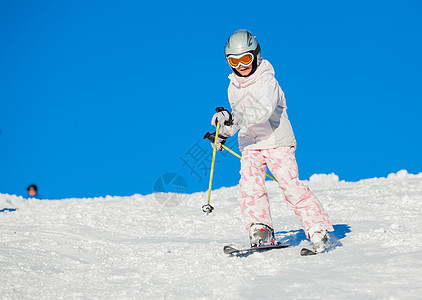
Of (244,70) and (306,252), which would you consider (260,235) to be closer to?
(306,252)

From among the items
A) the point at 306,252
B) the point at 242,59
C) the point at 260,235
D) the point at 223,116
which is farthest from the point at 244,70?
the point at 306,252

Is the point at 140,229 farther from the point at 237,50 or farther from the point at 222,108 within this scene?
the point at 237,50

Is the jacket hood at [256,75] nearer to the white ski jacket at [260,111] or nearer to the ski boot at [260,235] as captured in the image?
the white ski jacket at [260,111]

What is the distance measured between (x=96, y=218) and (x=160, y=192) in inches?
117

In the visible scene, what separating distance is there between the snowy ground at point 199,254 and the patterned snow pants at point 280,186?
383mm

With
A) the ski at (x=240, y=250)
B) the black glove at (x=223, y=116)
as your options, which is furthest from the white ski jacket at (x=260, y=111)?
the ski at (x=240, y=250)

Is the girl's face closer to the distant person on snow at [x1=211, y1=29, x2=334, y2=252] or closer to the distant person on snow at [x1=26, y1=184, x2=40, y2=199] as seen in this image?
the distant person on snow at [x1=211, y1=29, x2=334, y2=252]

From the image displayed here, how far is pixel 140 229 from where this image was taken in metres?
8.02

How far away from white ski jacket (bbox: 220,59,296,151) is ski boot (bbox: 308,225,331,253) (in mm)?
959

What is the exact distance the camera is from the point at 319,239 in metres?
5.20

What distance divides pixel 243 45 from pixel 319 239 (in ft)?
7.08

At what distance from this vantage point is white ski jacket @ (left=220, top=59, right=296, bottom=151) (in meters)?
5.25

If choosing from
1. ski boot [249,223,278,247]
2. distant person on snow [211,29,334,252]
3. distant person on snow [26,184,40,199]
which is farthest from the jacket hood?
distant person on snow [26,184,40,199]

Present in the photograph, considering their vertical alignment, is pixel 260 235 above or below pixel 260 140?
below
